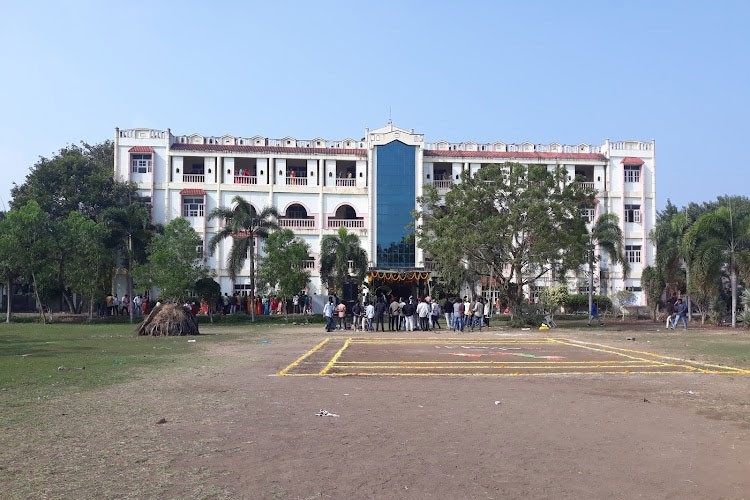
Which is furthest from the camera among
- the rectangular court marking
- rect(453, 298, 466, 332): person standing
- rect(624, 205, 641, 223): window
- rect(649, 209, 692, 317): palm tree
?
rect(624, 205, 641, 223): window

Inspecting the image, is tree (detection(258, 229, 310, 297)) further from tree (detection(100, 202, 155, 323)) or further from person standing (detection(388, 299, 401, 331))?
person standing (detection(388, 299, 401, 331))

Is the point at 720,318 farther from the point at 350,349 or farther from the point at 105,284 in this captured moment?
the point at 105,284

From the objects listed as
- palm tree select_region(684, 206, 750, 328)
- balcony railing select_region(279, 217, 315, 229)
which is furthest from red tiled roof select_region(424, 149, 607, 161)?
palm tree select_region(684, 206, 750, 328)

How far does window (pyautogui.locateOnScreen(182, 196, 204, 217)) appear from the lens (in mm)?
53281

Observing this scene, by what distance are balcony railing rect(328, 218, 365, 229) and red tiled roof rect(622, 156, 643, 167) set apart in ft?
71.8

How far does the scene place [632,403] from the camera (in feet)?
34.7

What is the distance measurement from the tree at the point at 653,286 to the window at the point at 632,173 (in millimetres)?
14729

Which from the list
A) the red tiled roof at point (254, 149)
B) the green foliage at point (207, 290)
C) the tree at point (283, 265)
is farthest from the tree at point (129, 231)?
the red tiled roof at point (254, 149)

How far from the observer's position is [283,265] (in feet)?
136

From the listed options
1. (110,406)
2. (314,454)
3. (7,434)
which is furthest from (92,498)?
(110,406)

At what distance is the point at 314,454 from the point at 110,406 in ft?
13.8

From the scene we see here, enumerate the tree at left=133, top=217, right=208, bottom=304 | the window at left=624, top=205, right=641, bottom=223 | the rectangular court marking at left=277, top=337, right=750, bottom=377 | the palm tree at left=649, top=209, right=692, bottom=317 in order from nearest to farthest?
1. the rectangular court marking at left=277, top=337, right=750, bottom=377
2. the tree at left=133, top=217, right=208, bottom=304
3. the palm tree at left=649, top=209, right=692, bottom=317
4. the window at left=624, top=205, right=641, bottom=223

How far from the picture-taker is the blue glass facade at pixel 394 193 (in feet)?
176

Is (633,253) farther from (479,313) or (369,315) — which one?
(369,315)
